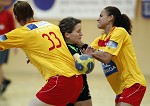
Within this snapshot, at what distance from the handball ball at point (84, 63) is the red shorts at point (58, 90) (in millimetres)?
102

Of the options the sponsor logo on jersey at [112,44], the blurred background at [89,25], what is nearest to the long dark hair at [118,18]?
the sponsor logo on jersey at [112,44]

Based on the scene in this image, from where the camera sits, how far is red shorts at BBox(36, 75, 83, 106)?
13.5ft

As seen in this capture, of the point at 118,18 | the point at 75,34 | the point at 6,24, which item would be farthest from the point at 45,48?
the point at 6,24

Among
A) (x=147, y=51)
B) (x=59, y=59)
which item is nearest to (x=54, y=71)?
(x=59, y=59)

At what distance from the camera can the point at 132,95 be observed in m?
4.38

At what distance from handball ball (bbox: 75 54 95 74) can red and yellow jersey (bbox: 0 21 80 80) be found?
73 mm

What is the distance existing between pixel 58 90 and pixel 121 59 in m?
0.74

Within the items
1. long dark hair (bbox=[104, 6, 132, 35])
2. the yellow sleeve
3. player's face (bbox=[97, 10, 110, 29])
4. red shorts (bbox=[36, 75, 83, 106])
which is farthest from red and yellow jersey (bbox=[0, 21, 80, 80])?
long dark hair (bbox=[104, 6, 132, 35])

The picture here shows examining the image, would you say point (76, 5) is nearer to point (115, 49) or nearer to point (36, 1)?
point (36, 1)

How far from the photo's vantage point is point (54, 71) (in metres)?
4.11

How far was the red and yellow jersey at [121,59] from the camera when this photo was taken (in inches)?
169

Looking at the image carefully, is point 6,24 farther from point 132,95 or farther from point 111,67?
point 132,95

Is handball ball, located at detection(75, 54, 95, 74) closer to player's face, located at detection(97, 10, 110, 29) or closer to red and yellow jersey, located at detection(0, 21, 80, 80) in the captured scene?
red and yellow jersey, located at detection(0, 21, 80, 80)

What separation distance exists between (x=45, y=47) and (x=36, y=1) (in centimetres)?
751
